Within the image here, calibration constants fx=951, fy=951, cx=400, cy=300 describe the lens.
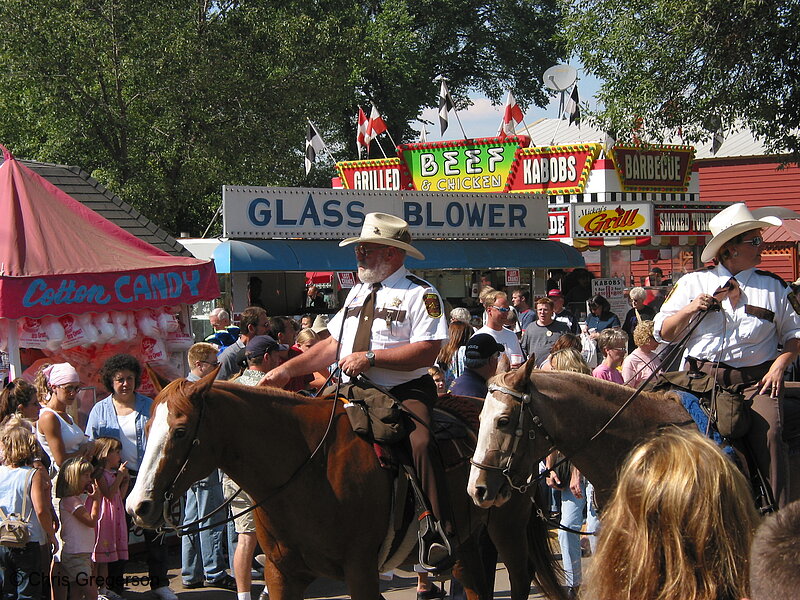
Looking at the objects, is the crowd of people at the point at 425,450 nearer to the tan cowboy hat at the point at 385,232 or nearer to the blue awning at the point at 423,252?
the tan cowboy hat at the point at 385,232

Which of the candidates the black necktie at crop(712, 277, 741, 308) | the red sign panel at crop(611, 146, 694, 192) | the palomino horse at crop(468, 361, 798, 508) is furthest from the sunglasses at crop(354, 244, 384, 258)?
the red sign panel at crop(611, 146, 694, 192)

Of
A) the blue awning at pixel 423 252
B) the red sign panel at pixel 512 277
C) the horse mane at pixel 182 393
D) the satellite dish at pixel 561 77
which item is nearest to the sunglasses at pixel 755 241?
the horse mane at pixel 182 393

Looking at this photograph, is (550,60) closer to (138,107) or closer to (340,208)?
(138,107)

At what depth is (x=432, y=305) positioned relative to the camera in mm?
5414

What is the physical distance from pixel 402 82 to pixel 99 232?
114 ft

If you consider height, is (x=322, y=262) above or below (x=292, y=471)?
above

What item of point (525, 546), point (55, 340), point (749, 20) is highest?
point (749, 20)

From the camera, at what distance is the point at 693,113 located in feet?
57.1

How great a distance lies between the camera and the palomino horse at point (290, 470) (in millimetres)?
4656

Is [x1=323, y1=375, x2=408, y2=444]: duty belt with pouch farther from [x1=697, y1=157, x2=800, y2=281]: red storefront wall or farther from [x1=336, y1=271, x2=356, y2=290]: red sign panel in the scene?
[x1=697, y1=157, x2=800, y2=281]: red storefront wall

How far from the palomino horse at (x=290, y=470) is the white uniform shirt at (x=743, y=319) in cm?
192

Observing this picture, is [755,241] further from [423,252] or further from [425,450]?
[423,252]

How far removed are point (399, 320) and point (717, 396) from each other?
1824 mm

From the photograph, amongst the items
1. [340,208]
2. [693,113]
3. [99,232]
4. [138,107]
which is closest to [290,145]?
[138,107]
